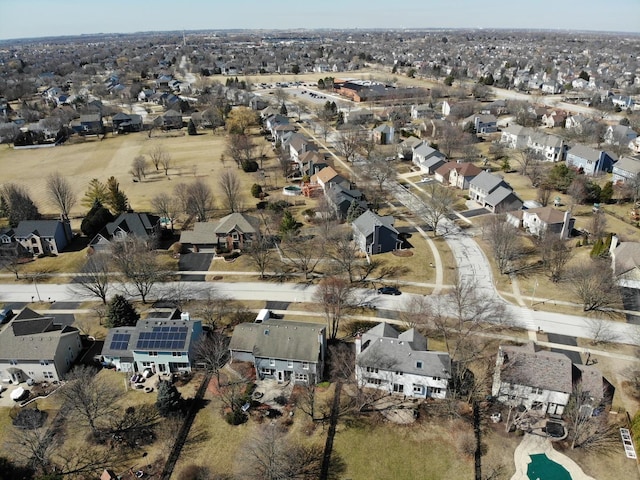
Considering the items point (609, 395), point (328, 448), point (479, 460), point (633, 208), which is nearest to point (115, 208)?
point (328, 448)

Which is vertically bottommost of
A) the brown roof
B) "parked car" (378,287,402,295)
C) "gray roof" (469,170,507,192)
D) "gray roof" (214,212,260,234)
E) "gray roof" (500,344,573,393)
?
"parked car" (378,287,402,295)

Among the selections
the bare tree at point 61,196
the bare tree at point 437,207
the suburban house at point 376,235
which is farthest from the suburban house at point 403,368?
the bare tree at point 61,196

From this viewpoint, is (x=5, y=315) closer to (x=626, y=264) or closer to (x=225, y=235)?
(x=225, y=235)

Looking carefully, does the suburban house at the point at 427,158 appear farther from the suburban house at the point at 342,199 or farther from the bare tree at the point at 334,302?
the bare tree at the point at 334,302

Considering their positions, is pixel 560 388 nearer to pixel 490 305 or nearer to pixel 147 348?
pixel 490 305

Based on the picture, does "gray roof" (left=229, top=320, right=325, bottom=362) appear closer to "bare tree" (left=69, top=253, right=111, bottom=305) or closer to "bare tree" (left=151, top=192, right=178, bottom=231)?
"bare tree" (left=69, top=253, right=111, bottom=305)

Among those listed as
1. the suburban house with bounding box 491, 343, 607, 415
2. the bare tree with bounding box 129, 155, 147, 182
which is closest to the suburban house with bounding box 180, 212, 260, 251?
the bare tree with bounding box 129, 155, 147, 182
